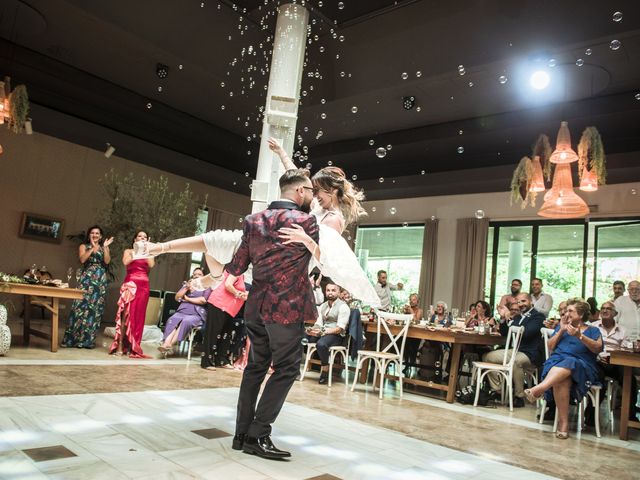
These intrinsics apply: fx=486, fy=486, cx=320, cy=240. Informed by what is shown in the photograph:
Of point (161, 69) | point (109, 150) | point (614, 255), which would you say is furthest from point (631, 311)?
point (109, 150)

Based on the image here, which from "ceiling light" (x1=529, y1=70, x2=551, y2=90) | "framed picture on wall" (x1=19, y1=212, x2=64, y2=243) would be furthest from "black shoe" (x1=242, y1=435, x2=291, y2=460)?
"framed picture on wall" (x1=19, y1=212, x2=64, y2=243)

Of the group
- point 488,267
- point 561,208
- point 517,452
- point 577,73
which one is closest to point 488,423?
point 517,452

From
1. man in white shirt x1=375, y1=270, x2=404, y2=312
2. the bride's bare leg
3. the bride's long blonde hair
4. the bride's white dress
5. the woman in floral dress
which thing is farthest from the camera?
man in white shirt x1=375, y1=270, x2=404, y2=312

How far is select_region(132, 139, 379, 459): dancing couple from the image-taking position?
2363 mm

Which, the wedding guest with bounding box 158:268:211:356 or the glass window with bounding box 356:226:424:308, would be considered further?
the glass window with bounding box 356:226:424:308

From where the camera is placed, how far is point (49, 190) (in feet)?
32.5

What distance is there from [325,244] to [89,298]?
4733 millimetres

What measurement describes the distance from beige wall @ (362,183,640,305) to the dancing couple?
777cm

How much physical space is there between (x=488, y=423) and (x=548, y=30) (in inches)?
163

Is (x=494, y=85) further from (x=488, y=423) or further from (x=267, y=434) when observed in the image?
(x=267, y=434)

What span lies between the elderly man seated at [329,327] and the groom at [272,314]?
127 inches

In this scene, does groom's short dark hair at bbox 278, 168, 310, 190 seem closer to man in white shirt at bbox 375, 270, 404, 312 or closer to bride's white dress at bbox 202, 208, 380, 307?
bride's white dress at bbox 202, 208, 380, 307

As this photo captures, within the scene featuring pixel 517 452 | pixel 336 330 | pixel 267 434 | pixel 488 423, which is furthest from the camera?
pixel 336 330

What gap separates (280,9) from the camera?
4.76 metres
